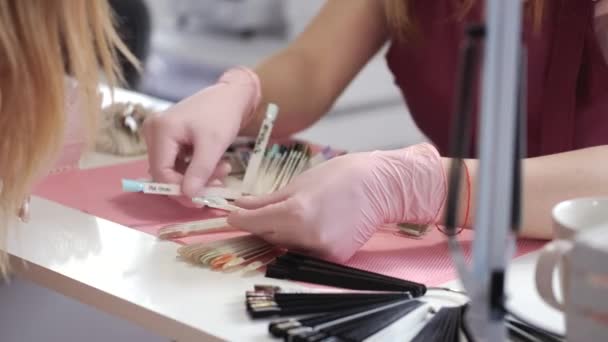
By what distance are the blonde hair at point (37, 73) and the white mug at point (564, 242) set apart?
390mm

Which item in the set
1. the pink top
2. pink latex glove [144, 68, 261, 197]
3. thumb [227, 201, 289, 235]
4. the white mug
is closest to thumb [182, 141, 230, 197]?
pink latex glove [144, 68, 261, 197]

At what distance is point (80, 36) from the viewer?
68 centimetres

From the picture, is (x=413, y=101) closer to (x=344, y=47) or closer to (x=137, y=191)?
(x=344, y=47)

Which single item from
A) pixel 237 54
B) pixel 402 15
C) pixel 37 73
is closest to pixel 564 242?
pixel 37 73

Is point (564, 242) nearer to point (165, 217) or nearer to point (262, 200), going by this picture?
point (262, 200)

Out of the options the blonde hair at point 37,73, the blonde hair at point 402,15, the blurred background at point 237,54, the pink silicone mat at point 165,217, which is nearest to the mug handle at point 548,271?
the pink silicone mat at point 165,217

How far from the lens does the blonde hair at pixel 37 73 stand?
2.06ft

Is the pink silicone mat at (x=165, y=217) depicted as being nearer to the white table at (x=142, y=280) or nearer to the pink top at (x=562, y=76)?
the white table at (x=142, y=280)

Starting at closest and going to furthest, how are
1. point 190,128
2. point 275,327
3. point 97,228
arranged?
point 275,327, point 97,228, point 190,128

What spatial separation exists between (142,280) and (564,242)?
12.7 inches

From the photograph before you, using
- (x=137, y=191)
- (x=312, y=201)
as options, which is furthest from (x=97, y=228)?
(x=312, y=201)

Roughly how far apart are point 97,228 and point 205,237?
0.34 feet

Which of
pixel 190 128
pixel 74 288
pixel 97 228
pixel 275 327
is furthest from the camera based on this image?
pixel 190 128

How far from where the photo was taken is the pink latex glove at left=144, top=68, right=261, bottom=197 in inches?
32.4
